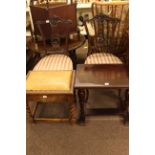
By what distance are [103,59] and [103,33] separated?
0.35 m

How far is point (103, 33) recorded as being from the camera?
104 inches

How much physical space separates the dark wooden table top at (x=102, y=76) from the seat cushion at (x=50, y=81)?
0.32 ft

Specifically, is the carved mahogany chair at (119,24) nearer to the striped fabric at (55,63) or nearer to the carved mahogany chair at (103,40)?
the carved mahogany chair at (103,40)

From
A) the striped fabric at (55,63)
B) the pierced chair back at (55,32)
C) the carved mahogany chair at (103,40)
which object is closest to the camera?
the striped fabric at (55,63)

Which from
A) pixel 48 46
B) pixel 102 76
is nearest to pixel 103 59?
pixel 102 76

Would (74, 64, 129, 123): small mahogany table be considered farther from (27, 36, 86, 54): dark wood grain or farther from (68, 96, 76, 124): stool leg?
(27, 36, 86, 54): dark wood grain

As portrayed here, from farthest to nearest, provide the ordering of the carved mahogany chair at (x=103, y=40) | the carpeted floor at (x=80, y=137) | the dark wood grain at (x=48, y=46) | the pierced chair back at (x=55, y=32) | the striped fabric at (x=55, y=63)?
the dark wood grain at (x=48, y=46)
the pierced chair back at (x=55, y=32)
the carved mahogany chair at (x=103, y=40)
the striped fabric at (x=55, y=63)
the carpeted floor at (x=80, y=137)

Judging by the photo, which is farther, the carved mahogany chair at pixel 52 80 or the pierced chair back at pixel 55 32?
the pierced chair back at pixel 55 32

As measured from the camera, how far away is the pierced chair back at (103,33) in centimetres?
253

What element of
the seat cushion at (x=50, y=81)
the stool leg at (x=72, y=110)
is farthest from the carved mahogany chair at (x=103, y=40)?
the stool leg at (x=72, y=110)

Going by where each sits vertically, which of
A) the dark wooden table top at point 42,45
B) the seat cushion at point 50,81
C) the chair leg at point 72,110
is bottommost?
the chair leg at point 72,110

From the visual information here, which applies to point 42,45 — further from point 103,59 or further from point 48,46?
point 103,59

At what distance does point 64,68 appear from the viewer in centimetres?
235
